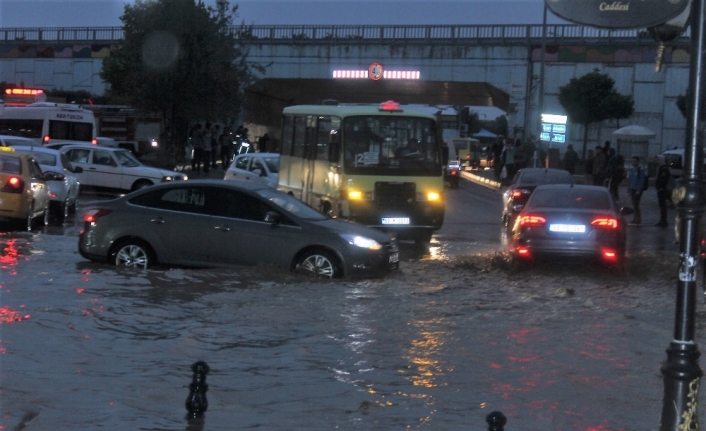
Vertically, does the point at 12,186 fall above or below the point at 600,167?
below

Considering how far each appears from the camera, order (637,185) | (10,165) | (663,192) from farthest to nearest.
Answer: (637,185) → (663,192) → (10,165)

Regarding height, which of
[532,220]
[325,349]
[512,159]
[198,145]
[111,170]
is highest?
[512,159]

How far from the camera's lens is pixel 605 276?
14633 millimetres

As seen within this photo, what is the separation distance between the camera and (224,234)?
1276 centimetres

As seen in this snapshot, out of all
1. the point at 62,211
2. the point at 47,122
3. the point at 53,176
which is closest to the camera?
the point at 53,176

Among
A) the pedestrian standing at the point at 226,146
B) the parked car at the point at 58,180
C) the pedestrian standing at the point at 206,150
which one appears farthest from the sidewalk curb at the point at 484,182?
the parked car at the point at 58,180

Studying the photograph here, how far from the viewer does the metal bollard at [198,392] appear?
19.9ft

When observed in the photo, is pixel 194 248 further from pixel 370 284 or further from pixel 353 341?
pixel 353 341

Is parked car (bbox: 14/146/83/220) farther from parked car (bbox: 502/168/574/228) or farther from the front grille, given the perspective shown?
parked car (bbox: 502/168/574/228)

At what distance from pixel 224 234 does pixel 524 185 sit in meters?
10.9

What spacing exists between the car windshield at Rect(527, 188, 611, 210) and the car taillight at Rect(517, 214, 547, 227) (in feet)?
1.04

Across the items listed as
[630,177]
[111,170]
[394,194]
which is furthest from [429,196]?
[111,170]

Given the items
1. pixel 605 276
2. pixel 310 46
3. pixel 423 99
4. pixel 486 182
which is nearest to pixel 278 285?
pixel 605 276

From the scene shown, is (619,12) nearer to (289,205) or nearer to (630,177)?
(289,205)
